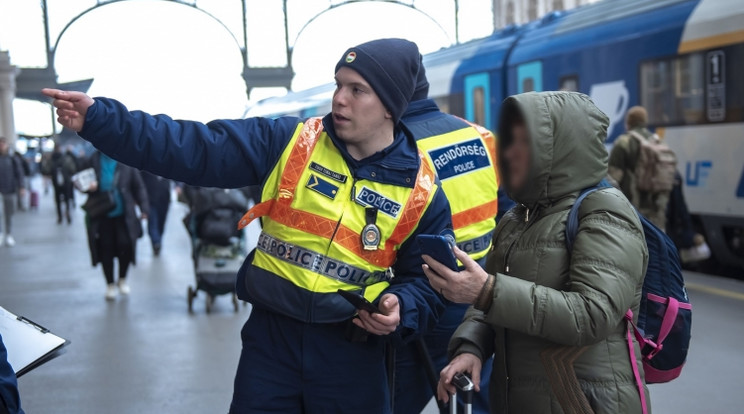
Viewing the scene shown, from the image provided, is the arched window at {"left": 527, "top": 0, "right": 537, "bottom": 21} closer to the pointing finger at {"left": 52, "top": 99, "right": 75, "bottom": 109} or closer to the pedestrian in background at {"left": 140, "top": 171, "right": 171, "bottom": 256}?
the pedestrian in background at {"left": 140, "top": 171, "right": 171, "bottom": 256}

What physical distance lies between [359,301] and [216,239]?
19.8ft

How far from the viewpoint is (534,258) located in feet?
7.98

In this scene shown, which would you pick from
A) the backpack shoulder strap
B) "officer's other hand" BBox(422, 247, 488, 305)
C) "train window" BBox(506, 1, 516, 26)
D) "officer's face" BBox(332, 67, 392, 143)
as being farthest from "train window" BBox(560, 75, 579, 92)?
"train window" BBox(506, 1, 516, 26)

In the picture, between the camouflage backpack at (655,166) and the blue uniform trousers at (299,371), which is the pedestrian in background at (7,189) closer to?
the camouflage backpack at (655,166)

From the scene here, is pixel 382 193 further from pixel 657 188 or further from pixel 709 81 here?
pixel 709 81

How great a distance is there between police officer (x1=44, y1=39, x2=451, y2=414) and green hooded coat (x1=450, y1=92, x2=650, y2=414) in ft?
1.37

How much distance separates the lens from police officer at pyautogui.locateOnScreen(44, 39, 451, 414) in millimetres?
2742

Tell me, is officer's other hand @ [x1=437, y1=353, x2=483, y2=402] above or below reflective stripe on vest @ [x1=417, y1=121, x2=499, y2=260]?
below

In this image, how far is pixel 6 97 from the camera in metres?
39.6

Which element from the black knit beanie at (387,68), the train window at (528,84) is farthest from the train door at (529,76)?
the black knit beanie at (387,68)

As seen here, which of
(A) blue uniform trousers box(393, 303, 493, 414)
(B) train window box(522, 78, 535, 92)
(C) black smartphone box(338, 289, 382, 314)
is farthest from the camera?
(B) train window box(522, 78, 535, 92)

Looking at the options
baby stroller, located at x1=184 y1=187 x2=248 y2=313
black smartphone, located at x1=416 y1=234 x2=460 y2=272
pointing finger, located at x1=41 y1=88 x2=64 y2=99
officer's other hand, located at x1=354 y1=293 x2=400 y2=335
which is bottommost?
baby stroller, located at x1=184 y1=187 x2=248 y2=313

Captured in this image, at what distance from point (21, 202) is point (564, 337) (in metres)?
26.2

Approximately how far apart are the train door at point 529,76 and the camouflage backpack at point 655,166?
3.75m
